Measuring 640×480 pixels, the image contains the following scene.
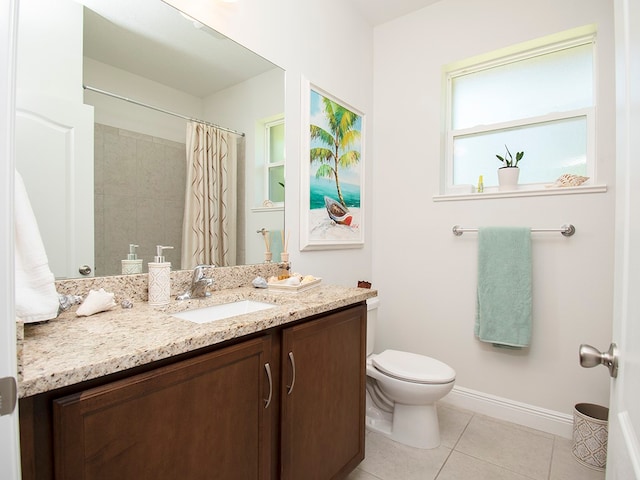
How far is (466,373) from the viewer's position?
2.29 meters

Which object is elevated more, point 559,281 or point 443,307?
point 559,281

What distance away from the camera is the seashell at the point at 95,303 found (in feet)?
3.32

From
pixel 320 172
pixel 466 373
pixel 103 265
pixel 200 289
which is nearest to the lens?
pixel 103 265

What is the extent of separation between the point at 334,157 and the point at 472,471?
1.90 m

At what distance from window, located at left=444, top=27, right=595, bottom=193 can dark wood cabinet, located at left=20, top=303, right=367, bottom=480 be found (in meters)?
1.53

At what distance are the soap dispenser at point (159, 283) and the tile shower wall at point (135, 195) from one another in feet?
0.33

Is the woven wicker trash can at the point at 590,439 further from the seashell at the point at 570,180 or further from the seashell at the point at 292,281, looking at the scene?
the seashell at the point at 292,281

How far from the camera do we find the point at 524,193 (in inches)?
80.6

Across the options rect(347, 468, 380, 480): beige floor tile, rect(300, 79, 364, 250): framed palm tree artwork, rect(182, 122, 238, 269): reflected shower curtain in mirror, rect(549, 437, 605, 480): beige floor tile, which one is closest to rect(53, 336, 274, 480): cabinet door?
rect(182, 122, 238, 269): reflected shower curtain in mirror

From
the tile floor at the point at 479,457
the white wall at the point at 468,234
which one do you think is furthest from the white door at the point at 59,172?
the white wall at the point at 468,234

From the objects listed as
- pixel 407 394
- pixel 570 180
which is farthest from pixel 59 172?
pixel 570 180

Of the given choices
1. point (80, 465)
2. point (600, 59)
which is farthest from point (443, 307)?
point (80, 465)

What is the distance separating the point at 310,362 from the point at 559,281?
1646mm

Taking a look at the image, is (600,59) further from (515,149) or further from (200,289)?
(200,289)
